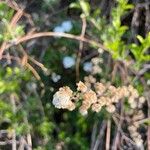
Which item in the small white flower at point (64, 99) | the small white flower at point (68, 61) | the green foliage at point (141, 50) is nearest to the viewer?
the small white flower at point (64, 99)

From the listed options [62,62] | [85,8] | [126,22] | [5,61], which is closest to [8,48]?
[5,61]

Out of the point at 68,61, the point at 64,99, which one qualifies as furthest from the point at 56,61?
the point at 64,99

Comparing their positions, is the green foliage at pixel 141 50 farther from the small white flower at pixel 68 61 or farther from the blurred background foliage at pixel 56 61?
the small white flower at pixel 68 61

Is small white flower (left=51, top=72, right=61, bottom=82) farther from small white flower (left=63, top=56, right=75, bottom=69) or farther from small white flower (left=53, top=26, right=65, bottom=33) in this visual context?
small white flower (left=53, top=26, right=65, bottom=33)

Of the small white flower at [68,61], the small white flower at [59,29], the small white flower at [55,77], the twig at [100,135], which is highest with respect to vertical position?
the small white flower at [59,29]

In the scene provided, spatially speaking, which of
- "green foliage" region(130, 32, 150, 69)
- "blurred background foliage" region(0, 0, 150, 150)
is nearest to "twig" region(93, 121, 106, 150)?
"blurred background foliage" region(0, 0, 150, 150)

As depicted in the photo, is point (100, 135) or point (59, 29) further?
point (59, 29)

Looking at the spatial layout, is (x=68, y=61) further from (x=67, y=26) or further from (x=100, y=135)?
(x=100, y=135)

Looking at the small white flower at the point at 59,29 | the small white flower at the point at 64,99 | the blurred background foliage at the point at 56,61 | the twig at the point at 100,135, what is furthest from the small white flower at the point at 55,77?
the small white flower at the point at 64,99

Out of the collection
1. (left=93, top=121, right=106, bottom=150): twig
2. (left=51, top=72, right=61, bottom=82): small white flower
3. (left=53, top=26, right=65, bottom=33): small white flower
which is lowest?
(left=93, top=121, right=106, bottom=150): twig
